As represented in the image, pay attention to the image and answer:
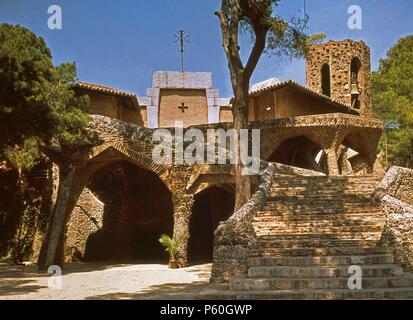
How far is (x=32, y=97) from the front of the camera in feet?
42.6

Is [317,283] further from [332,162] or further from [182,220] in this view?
[332,162]

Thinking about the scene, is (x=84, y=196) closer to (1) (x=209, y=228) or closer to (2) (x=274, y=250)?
(1) (x=209, y=228)

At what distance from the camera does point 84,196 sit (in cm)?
2211

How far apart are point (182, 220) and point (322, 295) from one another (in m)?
9.29

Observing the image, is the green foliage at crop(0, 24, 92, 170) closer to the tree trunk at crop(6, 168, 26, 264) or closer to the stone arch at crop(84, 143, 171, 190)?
the stone arch at crop(84, 143, 171, 190)

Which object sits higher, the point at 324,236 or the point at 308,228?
the point at 308,228

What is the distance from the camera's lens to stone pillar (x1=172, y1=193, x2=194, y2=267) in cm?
1641

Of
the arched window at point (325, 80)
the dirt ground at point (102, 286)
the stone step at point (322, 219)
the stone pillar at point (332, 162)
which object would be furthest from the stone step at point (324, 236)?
the arched window at point (325, 80)

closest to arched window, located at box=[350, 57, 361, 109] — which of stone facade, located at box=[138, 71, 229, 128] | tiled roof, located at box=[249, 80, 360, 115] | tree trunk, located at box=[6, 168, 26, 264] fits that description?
tiled roof, located at box=[249, 80, 360, 115]

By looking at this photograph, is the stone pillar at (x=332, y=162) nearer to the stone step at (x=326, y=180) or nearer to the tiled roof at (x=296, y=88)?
the tiled roof at (x=296, y=88)

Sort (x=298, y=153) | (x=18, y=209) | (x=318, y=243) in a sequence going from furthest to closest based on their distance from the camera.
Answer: (x=298, y=153) < (x=18, y=209) < (x=318, y=243)

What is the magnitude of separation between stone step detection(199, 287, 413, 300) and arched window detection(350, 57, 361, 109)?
2500 cm

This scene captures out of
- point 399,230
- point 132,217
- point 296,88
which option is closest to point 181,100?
point 296,88
